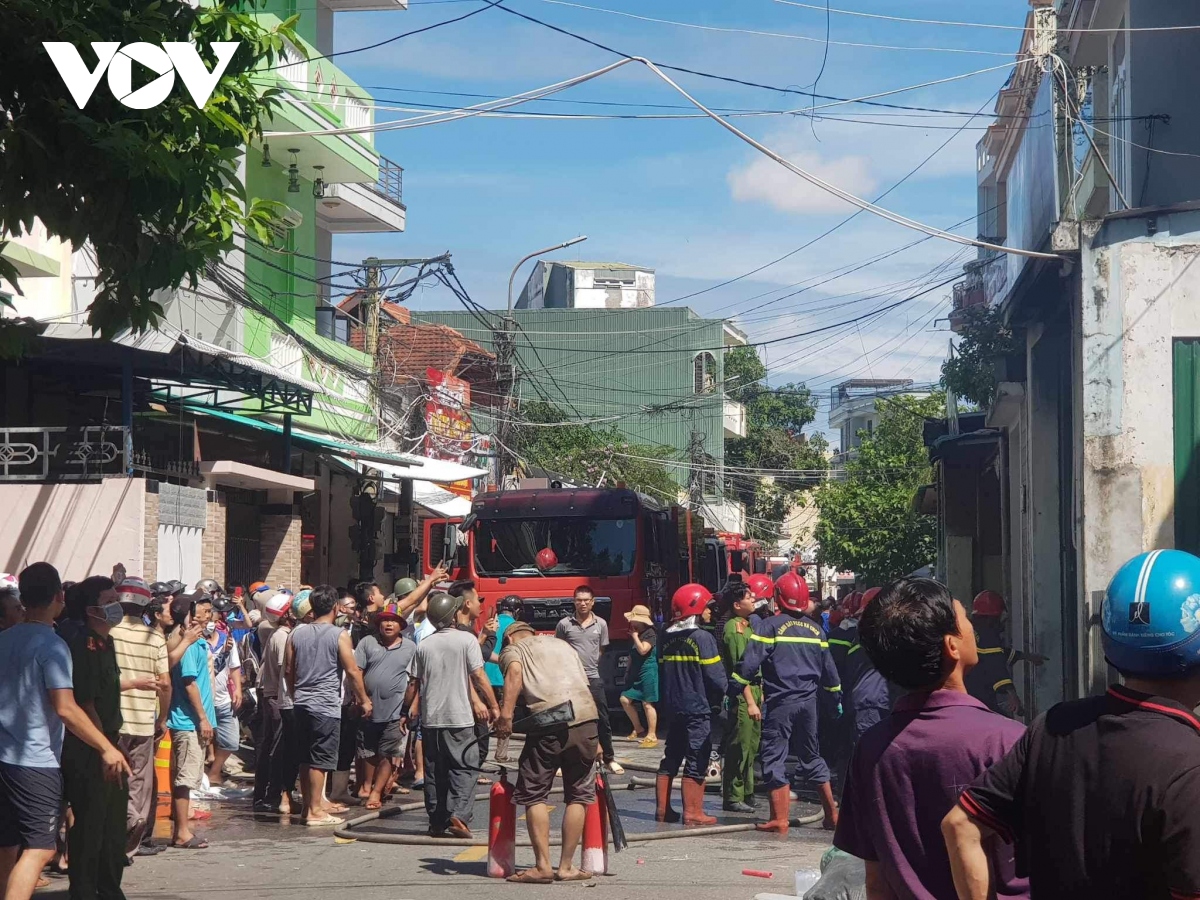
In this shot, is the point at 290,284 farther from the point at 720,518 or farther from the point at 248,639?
the point at 720,518

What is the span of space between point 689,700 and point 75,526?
27.3 feet

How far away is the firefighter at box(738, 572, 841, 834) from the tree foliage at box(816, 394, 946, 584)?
2968 centimetres

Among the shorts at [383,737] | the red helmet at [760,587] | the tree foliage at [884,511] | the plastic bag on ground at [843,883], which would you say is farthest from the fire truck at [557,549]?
the tree foliage at [884,511]

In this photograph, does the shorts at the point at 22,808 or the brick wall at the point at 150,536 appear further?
the brick wall at the point at 150,536

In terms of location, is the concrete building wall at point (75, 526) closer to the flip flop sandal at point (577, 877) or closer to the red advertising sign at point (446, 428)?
the flip flop sandal at point (577, 877)

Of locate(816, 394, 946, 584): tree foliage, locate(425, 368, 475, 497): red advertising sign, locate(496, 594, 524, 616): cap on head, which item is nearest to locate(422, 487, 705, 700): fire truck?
locate(496, 594, 524, 616): cap on head

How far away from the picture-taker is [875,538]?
42062 millimetres

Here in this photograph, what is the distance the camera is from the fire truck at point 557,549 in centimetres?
1991

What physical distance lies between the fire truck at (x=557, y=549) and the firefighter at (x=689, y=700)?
759cm

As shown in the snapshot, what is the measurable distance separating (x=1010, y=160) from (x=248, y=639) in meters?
24.0

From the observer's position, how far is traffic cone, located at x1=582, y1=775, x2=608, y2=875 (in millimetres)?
9031

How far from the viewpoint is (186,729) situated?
34.3 feet

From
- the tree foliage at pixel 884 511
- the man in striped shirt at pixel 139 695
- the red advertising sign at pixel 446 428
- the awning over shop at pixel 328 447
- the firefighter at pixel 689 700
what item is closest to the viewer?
the man in striped shirt at pixel 139 695

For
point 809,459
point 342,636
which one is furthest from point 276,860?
point 809,459
